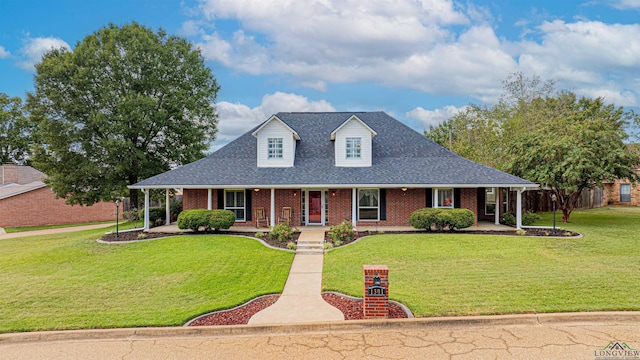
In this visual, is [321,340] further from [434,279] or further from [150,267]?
[150,267]

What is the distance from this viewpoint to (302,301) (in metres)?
8.72

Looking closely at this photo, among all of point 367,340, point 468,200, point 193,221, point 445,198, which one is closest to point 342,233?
point 445,198

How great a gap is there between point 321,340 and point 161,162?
2248cm

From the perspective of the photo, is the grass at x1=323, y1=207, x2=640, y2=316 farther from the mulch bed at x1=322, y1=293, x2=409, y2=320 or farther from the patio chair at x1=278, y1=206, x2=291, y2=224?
the patio chair at x1=278, y1=206, x2=291, y2=224

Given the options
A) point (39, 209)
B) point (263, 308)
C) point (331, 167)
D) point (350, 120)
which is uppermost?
point (350, 120)

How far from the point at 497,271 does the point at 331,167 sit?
35.5ft

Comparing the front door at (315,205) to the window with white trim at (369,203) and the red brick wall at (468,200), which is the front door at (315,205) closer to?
the window with white trim at (369,203)


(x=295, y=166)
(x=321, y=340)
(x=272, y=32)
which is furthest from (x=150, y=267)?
(x=272, y=32)

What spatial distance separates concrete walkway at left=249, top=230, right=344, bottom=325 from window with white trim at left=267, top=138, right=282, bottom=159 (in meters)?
7.70

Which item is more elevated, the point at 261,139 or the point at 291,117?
the point at 291,117

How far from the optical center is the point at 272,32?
18.7m

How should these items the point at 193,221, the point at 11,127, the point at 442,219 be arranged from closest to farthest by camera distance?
the point at 442,219 < the point at 193,221 < the point at 11,127

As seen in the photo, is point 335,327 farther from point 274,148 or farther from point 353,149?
point 274,148

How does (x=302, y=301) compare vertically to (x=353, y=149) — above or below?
below
